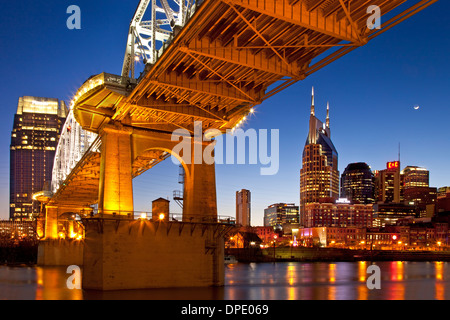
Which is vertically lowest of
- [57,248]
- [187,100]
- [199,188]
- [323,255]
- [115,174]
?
[323,255]

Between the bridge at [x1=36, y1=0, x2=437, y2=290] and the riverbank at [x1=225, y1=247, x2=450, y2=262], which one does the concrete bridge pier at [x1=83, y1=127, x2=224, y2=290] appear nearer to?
the bridge at [x1=36, y1=0, x2=437, y2=290]

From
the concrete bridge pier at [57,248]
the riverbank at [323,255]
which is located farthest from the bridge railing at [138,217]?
the riverbank at [323,255]

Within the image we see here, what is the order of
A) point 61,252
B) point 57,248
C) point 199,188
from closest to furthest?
point 199,188 → point 57,248 → point 61,252

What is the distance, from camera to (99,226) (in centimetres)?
3662

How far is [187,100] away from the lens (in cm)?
3716

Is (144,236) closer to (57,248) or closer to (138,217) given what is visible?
(138,217)

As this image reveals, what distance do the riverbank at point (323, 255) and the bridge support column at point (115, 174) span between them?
94.1m

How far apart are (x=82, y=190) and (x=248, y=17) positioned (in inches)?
2399

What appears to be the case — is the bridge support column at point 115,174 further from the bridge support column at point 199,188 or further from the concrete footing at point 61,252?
the concrete footing at point 61,252

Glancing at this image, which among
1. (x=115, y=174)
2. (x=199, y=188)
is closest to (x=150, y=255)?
(x=115, y=174)

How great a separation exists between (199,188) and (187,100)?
9.65 meters

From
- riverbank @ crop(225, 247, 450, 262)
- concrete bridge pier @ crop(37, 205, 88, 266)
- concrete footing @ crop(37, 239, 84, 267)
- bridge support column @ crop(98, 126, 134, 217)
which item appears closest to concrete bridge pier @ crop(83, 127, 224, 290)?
bridge support column @ crop(98, 126, 134, 217)
